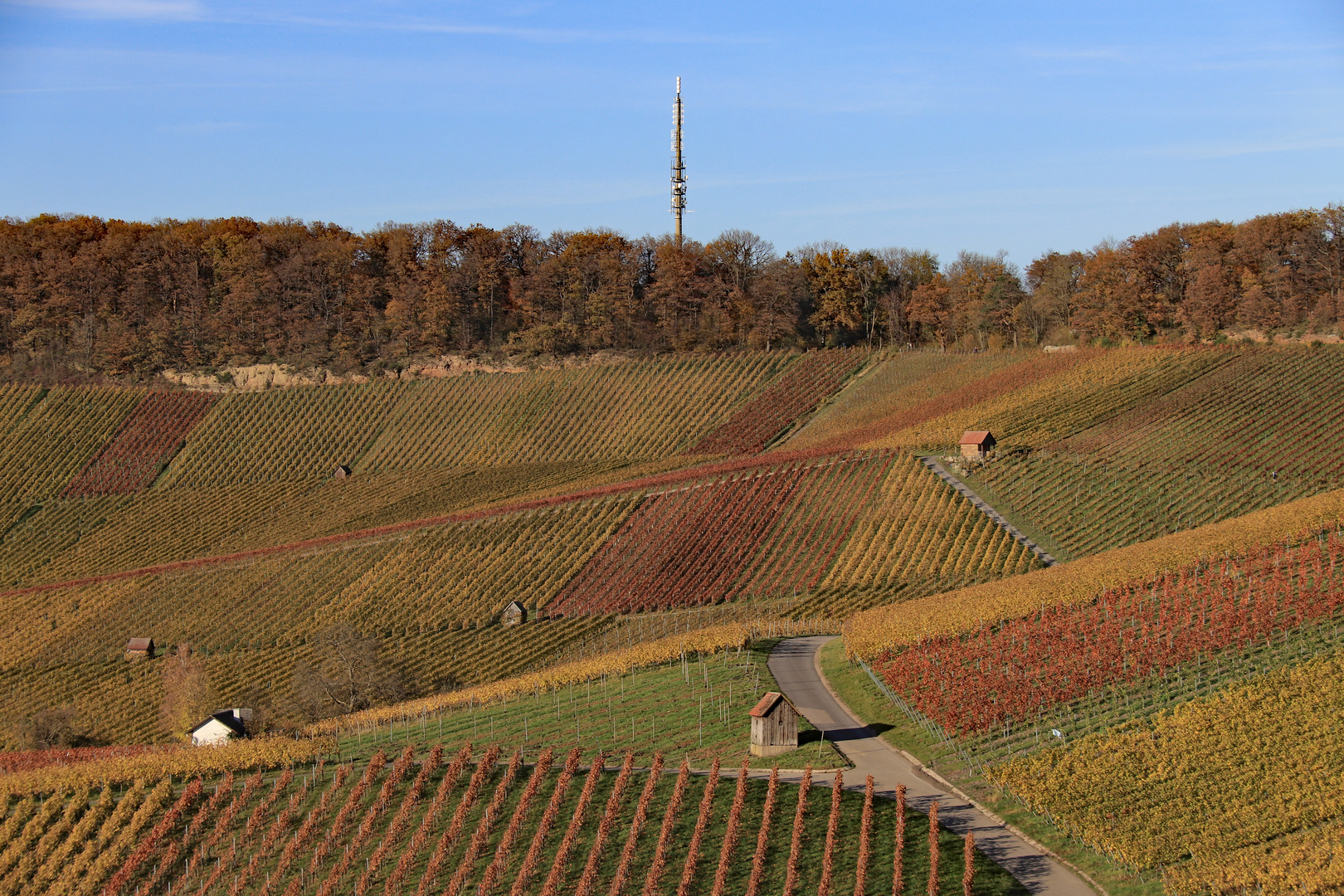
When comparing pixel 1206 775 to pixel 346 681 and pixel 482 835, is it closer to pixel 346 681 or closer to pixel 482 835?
pixel 482 835

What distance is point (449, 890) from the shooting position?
27188 millimetres

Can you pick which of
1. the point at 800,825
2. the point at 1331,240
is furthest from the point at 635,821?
the point at 1331,240

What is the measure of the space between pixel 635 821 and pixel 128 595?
3944cm

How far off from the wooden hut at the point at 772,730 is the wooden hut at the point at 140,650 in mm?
31166

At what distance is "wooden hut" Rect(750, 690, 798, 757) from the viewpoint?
3278cm

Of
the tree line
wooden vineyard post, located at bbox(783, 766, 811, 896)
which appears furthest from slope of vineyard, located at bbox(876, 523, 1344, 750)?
the tree line

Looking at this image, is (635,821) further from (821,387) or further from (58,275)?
(58,275)

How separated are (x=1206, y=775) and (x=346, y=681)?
97.3ft

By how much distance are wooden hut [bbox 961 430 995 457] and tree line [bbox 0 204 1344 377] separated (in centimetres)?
3566

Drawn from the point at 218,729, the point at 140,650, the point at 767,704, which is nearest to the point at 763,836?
the point at 767,704

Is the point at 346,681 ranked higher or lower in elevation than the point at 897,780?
lower

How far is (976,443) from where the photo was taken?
60719mm

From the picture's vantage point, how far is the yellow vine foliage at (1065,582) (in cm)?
4128

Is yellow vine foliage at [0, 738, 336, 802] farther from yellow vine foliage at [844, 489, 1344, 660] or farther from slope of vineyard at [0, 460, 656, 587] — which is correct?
slope of vineyard at [0, 460, 656, 587]
